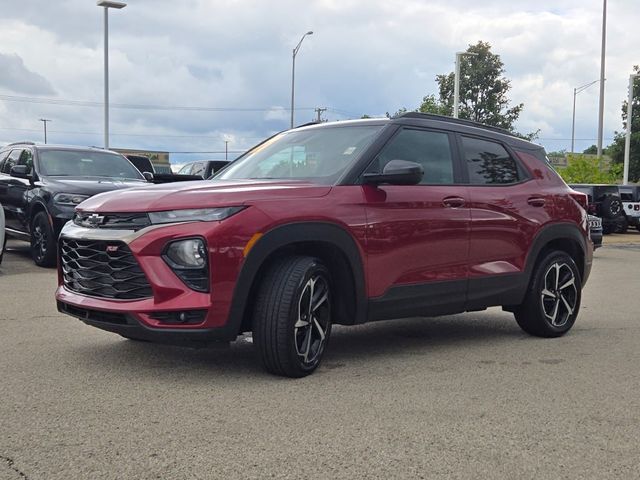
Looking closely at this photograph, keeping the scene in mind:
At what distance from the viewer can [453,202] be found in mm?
5566

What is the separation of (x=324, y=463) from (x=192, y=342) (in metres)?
1.40

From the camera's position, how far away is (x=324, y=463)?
10.8ft

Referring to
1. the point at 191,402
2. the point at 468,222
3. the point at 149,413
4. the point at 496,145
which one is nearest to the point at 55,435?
the point at 149,413

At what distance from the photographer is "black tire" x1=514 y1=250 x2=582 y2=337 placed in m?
6.31

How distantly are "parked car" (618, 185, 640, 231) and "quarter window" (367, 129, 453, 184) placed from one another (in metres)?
21.2

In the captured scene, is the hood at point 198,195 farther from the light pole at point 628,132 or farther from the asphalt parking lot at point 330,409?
the light pole at point 628,132

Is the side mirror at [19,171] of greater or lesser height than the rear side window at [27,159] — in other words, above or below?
below

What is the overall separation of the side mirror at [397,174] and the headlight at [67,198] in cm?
614

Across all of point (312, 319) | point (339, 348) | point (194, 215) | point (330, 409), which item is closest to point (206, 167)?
point (339, 348)

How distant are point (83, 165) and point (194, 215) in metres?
7.55

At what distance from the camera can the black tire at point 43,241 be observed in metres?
10.2

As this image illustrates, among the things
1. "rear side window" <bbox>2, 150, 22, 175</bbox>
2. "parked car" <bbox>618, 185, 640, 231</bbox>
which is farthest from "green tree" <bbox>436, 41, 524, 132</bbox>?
"rear side window" <bbox>2, 150, 22, 175</bbox>

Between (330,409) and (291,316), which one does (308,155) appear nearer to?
(291,316)

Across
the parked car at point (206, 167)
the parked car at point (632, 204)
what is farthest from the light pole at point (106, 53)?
the parked car at point (632, 204)
